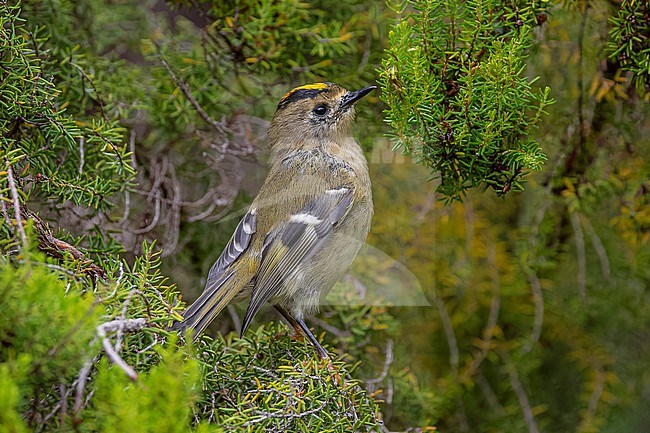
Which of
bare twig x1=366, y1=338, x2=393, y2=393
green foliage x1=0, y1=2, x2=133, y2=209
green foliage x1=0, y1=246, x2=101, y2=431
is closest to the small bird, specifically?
bare twig x1=366, y1=338, x2=393, y2=393

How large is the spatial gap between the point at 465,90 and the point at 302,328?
0.90 meters

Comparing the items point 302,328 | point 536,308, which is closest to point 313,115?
point 302,328

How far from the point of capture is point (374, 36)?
2.60 m

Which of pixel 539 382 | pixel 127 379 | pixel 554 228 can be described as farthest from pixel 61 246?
pixel 539 382

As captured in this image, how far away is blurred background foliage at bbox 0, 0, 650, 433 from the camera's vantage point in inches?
74.4

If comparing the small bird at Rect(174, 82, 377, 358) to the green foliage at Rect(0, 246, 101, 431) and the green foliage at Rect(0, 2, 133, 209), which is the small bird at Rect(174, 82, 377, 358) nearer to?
the green foliage at Rect(0, 2, 133, 209)

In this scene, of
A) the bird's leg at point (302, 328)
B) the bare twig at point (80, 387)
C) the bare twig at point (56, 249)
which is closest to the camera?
the bare twig at point (80, 387)

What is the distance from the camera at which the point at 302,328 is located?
2.32m

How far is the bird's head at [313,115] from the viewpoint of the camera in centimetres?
246

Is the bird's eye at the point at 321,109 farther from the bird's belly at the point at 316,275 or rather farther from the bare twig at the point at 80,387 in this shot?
the bare twig at the point at 80,387

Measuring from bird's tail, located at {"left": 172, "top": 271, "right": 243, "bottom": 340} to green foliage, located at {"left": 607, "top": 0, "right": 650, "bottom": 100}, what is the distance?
1278 millimetres

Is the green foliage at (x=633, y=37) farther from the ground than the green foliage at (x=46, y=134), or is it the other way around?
the green foliage at (x=633, y=37)

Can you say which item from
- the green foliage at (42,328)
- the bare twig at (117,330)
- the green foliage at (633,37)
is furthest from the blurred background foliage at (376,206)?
the green foliage at (42,328)

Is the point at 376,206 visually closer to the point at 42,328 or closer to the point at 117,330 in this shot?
the point at 117,330
